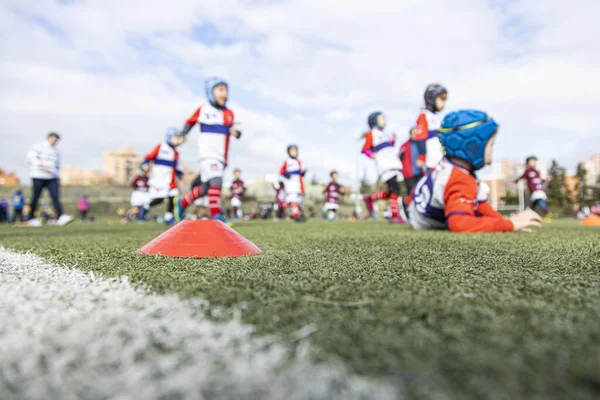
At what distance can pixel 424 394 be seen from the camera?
0.56 metres

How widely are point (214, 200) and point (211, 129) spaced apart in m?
0.93

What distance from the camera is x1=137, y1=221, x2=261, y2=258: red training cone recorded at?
2053 millimetres

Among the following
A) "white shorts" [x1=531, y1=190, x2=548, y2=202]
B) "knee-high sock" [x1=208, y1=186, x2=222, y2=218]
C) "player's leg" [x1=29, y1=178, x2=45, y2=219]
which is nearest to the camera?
"knee-high sock" [x1=208, y1=186, x2=222, y2=218]

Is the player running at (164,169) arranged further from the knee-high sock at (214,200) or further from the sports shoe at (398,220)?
the sports shoe at (398,220)

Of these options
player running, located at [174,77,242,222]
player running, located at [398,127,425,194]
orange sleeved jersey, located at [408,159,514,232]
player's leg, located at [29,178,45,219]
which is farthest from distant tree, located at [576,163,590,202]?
player's leg, located at [29,178,45,219]

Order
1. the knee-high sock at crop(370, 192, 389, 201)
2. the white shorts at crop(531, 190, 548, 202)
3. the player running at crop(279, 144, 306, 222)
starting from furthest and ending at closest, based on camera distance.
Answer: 1. the player running at crop(279, 144, 306, 222)
2. the white shorts at crop(531, 190, 548, 202)
3. the knee-high sock at crop(370, 192, 389, 201)

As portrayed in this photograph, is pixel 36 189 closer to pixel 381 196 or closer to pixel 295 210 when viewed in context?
pixel 295 210

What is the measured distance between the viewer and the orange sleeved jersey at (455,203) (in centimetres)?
361

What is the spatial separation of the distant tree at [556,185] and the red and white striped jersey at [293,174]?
23.0 meters

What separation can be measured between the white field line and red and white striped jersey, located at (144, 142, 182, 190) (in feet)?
25.7

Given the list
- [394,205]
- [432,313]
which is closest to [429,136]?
[394,205]

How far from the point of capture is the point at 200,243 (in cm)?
208

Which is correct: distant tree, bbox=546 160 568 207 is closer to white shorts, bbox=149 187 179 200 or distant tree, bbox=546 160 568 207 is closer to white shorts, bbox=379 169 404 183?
white shorts, bbox=379 169 404 183

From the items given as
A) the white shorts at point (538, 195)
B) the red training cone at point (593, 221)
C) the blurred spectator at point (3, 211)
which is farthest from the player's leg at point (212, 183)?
the blurred spectator at point (3, 211)
